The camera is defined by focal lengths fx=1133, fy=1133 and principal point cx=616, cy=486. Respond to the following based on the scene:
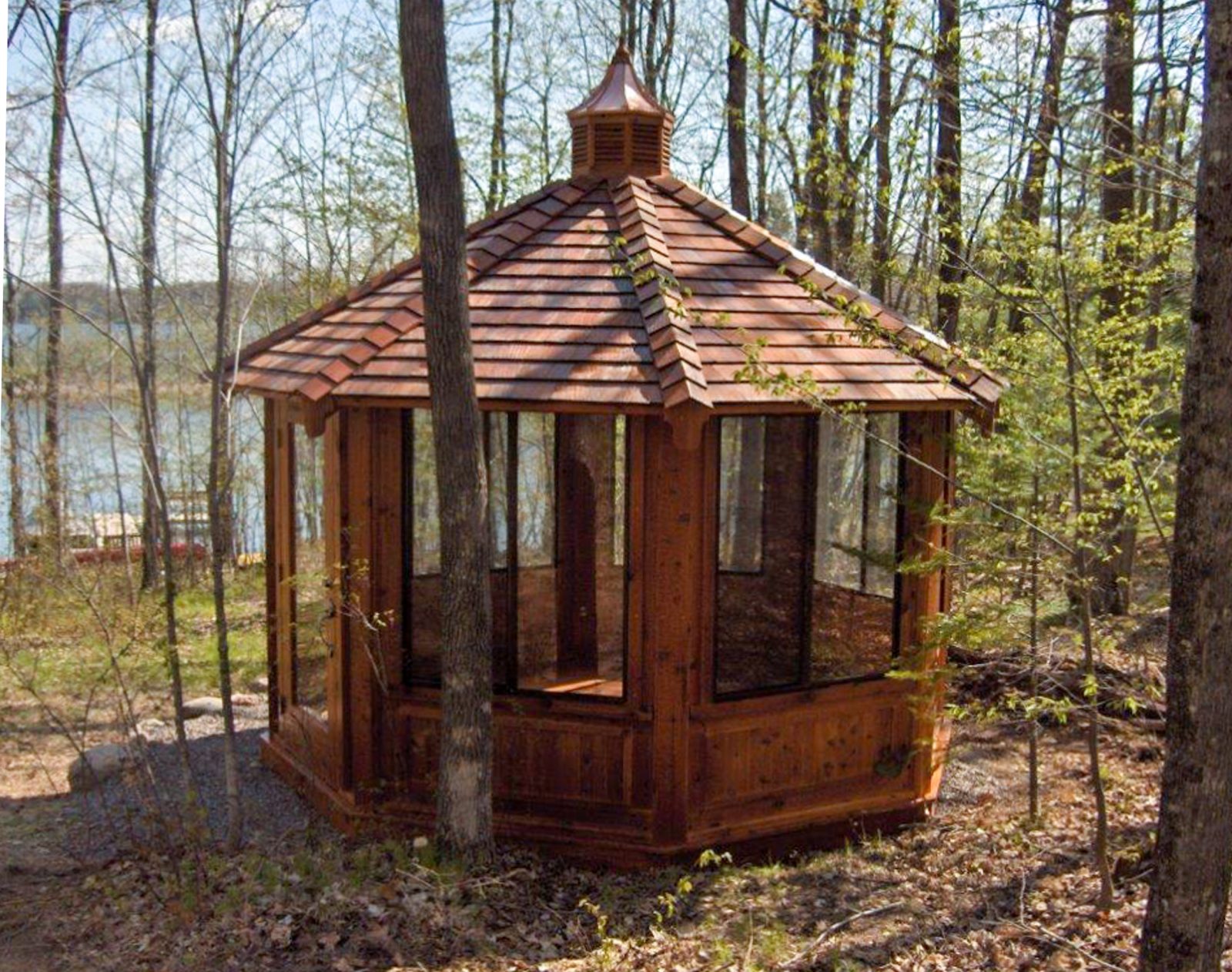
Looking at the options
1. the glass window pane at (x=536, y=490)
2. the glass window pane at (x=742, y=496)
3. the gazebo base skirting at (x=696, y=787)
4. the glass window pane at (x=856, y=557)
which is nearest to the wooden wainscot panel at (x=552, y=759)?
the gazebo base skirting at (x=696, y=787)

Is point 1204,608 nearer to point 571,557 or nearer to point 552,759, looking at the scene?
point 552,759

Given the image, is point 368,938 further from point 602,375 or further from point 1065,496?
point 1065,496

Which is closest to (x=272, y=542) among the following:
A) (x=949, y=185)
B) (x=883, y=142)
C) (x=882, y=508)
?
(x=882, y=508)

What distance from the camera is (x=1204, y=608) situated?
12.8 feet

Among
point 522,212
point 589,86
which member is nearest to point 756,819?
point 522,212

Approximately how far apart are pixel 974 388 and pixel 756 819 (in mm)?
2998

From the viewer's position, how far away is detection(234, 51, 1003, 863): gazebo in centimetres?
640

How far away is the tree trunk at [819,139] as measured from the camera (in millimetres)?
5859

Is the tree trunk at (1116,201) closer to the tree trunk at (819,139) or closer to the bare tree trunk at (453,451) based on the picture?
the tree trunk at (819,139)

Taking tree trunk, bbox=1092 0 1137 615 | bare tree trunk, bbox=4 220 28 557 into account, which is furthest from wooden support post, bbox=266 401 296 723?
bare tree trunk, bbox=4 220 28 557

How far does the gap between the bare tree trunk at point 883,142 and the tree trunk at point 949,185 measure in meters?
0.27

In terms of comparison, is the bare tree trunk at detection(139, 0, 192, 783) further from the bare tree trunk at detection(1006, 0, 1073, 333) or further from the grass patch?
the bare tree trunk at detection(1006, 0, 1073, 333)

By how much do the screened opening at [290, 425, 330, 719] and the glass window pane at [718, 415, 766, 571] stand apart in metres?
2.51

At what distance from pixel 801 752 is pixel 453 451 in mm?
2978
